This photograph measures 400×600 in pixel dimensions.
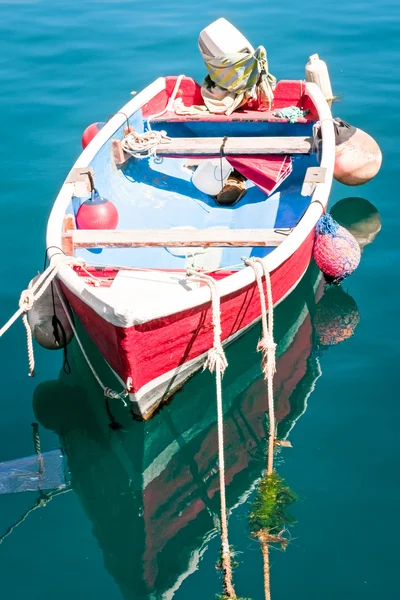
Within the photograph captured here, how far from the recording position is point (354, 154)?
359 inches

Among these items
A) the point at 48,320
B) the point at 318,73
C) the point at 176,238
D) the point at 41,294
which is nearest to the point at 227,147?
the point at 176,238

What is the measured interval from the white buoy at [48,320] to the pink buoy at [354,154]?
3.90 m

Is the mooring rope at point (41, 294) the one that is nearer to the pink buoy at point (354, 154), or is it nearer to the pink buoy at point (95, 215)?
the pink buoy at point (95, 215)

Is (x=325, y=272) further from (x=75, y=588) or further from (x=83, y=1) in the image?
(x=83, y=1)

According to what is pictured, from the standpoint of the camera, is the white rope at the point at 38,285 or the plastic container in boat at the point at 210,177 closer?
the white rope at the point at 38,285

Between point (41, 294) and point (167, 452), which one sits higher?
point (41, 294)

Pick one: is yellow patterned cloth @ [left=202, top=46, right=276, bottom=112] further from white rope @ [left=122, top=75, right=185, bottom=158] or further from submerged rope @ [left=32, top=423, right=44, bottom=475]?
submerged rope @ [left=32, top=423, right=44, bottom=475]

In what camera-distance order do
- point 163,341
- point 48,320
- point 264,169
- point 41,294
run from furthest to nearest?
1. point 264,169
2. point 48,320
3. point 41,294
4. point 163,341

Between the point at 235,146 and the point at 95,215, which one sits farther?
the point at 235,146

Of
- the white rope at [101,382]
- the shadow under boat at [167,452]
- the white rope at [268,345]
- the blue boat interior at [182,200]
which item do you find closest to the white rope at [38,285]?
the white rope at [101,382]

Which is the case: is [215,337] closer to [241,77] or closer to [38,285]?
[38,285]

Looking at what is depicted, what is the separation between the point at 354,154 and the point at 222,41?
6.22ft

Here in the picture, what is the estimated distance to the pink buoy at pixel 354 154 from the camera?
911cm

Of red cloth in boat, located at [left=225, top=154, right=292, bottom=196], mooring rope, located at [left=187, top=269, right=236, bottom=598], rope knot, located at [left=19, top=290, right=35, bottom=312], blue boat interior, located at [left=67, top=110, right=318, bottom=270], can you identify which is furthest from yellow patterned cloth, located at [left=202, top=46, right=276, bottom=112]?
rope knot, located at [left=19, top=290, right=35, bottom=312]
